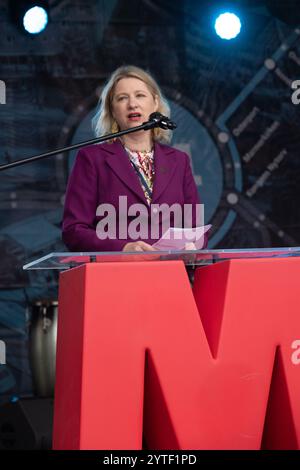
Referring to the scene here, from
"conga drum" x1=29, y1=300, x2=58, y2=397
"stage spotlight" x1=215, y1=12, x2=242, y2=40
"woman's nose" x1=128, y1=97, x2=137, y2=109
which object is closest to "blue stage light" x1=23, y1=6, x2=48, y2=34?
"stage spotlight" x1=215, y1=12, x2=242, y2=40

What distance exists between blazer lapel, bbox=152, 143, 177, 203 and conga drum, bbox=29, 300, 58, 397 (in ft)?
6.36

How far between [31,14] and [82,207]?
2822 mm

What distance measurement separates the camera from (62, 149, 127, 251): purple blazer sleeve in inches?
107

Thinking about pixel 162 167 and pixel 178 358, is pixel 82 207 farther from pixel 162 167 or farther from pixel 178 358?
pixel 178 358

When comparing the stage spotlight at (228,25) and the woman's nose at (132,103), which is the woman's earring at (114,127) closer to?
the woman's nose at (132,103)

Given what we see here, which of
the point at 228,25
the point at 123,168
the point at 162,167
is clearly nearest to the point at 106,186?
the point at 123,168

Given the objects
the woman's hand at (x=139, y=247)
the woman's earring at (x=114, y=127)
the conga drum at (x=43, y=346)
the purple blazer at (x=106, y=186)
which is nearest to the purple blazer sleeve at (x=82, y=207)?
the purple blazer at (x=106, y=186)

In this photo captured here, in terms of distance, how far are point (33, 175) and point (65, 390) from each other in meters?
3.27

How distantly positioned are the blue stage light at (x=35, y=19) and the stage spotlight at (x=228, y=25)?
124cm

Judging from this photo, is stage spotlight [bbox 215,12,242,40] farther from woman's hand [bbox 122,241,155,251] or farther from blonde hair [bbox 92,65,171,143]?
woman's hand [bbox 122,241,155,251]

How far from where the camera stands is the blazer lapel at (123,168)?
9.32 ft

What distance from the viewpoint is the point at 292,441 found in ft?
6.93
